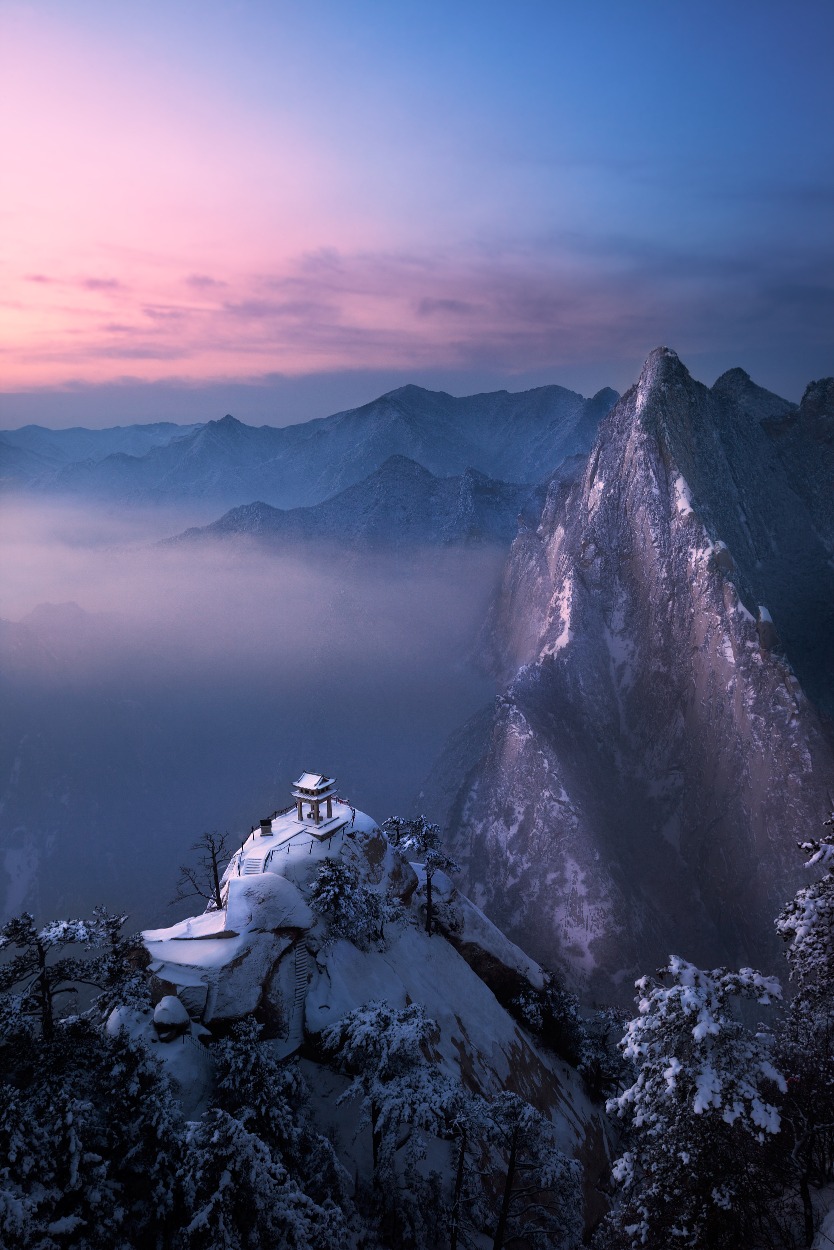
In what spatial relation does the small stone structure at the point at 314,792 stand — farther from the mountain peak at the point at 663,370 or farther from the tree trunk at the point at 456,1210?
the mountain peak at the point at 663,370

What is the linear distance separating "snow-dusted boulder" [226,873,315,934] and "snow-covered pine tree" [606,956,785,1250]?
17274 mm

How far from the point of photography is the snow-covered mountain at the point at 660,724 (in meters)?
66.1

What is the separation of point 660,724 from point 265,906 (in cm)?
6520

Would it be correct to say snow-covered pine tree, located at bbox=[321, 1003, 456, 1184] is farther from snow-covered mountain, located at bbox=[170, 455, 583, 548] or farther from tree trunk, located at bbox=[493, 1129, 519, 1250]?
snow-covered mountain, located at bbox=[170, 455, 583, 548]

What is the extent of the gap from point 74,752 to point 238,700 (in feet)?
114

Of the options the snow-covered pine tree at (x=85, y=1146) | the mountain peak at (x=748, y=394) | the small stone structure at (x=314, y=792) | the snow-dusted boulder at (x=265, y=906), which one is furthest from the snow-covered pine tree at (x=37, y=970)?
the mountain peak at (x=748, y=394)

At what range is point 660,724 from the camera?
80.2m

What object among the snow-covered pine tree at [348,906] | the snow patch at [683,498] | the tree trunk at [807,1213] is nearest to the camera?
the tree trunk at [807,1213]

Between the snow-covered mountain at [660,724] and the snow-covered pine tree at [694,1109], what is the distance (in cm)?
5424

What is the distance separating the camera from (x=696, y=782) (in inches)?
2955

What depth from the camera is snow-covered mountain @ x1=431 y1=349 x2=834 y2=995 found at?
66062mm

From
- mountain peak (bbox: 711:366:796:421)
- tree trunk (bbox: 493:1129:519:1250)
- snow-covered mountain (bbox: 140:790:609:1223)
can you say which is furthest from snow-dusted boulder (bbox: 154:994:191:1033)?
mountain peak (bbox: 711:366:796:421)

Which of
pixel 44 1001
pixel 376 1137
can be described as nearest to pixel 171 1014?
pixel 44 1001

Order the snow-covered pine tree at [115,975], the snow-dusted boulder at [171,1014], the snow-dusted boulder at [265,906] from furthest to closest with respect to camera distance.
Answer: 1. the snow-dusted boulder at [265,906]
2. the snow-dusted boulder at [171,1014]
3. the snow-covered pine tree at [115,975]
